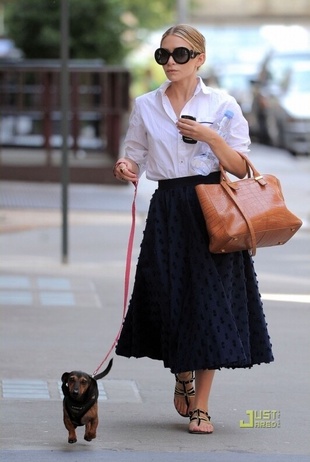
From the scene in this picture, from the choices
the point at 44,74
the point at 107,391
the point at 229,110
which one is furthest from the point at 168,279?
the point at 44,74

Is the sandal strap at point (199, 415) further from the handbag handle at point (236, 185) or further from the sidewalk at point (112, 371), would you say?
the handbag handle at point (236, 185)

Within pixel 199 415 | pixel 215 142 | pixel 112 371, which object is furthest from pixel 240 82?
pixel 215 142

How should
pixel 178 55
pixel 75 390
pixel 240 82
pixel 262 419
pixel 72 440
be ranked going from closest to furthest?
1. pixel 75 390
2. pixel 72 440
3. pixel 178 55
4. pixel 262 419
5. pixel 240 82

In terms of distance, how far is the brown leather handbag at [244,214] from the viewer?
5.81m

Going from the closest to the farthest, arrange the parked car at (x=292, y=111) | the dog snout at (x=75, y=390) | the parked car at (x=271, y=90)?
the dog snout at (x=75, y=390) < the parked car at (x=292, y=111) < the parked car at (x=271, y=90)

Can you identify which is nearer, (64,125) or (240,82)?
(64,125)

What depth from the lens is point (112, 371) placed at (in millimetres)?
7621

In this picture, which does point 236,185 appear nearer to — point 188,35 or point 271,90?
point 188,35

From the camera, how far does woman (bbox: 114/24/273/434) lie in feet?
19.5

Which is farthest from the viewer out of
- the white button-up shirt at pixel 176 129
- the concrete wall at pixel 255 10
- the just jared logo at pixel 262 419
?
the concrete wall at pixel 255 10

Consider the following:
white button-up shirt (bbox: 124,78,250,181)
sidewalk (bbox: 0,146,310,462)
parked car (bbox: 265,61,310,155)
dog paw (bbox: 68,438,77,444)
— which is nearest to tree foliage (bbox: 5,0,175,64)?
parked car (bbox: 265,61,310,155)

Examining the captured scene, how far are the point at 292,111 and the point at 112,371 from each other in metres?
18.1

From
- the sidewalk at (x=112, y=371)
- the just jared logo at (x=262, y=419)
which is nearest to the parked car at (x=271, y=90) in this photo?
the sidewalk at (x=112, y=371)

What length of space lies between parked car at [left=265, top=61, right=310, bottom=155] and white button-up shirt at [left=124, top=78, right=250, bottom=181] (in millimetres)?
18926
